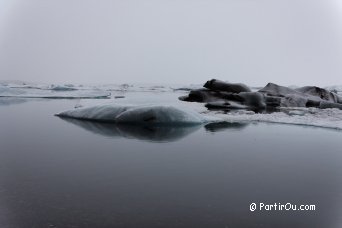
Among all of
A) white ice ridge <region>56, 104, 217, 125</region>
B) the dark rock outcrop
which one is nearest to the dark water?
white ice ridge <region>56, 104, 217, 125</region>

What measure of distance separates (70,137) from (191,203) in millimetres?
3316

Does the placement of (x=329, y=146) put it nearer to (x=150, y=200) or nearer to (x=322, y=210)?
(x=322, y=210)

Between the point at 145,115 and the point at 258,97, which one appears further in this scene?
the point at 258,97

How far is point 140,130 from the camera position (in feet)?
20.7

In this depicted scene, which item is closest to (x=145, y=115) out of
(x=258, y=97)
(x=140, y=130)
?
(x=140, y=130)

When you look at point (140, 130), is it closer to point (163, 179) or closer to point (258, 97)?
point (163, 179)

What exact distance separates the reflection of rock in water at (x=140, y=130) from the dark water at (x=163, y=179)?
0.11 metres

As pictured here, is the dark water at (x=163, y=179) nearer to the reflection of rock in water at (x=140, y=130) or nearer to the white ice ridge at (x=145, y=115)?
the reflection of rock in water at (x=140, y=130)

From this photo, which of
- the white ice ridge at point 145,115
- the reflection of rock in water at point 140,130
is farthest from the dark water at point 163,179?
the white ice ridge at point 145,115

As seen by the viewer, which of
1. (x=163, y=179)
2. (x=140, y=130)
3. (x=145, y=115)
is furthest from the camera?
(x=145, y=115)

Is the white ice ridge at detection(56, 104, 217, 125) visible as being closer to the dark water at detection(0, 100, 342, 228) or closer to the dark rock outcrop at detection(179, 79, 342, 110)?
the dark water at detection(0, 100, 342, 228)

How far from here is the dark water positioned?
7.32 feet

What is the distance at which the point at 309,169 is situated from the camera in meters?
3.65

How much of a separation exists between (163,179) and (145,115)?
13.4 feet
